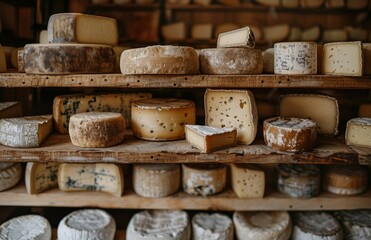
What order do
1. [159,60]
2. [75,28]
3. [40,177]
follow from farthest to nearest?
[40,177], [75,28], [159,60]

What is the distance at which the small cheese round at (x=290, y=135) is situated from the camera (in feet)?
4.84

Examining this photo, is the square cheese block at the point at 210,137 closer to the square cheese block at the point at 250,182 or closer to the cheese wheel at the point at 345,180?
the square cheese block at the point at 250,182

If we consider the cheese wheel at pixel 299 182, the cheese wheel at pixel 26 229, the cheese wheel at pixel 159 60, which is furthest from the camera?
the cheese wheel at pixel 299 182

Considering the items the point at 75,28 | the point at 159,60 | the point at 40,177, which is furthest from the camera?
the point at 40,177

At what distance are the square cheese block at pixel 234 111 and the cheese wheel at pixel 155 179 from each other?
0.30 meters

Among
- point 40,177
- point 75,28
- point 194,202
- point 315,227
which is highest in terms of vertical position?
point 75,28

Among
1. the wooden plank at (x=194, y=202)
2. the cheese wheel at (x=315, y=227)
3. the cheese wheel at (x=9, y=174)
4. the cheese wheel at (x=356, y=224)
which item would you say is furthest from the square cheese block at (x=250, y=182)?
the cheese wheel at (x=9, y=174)

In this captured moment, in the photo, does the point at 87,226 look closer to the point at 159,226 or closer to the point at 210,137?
the point at 159,226

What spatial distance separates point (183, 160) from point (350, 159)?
2.39ft

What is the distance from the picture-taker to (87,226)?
159 centimetres

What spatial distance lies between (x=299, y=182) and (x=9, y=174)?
1.40 meters

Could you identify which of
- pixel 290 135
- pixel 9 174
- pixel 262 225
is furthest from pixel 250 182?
pixel 9 174

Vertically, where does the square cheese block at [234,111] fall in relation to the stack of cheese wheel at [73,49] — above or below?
below

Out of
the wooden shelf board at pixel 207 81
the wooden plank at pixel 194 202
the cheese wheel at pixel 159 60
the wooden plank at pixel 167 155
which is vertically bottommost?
the wooden plank at pixel 194 202
